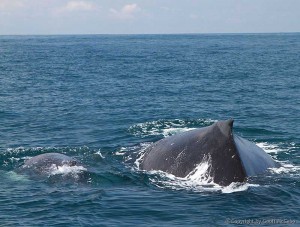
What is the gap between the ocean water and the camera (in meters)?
21.7

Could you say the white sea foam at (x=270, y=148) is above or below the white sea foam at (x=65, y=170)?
below

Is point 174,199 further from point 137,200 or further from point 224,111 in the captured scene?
point 224,111

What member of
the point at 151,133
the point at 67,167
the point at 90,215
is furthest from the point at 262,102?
the point at 90,215

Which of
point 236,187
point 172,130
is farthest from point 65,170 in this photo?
point 172,130

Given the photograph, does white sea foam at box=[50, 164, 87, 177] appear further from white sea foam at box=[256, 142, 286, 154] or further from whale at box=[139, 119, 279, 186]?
white sea foam at box=[256, 142, 286, 154]

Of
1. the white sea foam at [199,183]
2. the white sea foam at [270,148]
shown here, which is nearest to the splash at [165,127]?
the white sea foam at [270,148]

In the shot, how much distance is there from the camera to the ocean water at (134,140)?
21734 millimetres

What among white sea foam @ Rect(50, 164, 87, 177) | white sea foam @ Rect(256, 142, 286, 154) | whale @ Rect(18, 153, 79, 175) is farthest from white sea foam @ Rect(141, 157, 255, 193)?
white sea foam @ Rect(256, 142, 286, 154)

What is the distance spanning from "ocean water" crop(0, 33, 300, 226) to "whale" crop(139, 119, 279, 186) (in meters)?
0.48

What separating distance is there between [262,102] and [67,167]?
101 feet

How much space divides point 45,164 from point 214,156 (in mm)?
9545

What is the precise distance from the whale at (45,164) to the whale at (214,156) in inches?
166

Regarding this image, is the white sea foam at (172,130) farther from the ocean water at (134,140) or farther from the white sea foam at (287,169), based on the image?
the white sea foam at (287,169)

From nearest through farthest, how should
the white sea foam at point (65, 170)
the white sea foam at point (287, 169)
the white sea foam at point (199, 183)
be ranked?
the white sea foam at point (199, 183) → the white sea foam at point (65, 170) → the white sea foam at point (287, 169)
